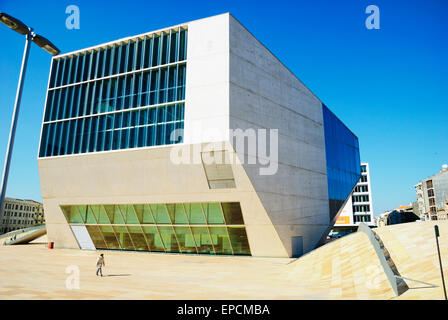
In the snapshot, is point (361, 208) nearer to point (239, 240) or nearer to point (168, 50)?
point (239, 240)

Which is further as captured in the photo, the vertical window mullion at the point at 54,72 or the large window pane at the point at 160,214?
the vertical window mullion at the point at 54,72

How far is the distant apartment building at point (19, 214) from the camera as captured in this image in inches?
4190

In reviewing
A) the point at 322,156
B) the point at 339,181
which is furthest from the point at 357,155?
the point at 322,156

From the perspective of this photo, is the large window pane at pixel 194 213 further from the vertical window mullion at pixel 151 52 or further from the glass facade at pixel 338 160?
the glass facade at pixel 338 160

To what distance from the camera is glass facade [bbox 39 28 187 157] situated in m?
25.9

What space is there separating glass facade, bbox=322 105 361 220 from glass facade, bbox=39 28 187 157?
63.5 ft

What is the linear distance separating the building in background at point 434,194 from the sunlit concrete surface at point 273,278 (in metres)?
77.5

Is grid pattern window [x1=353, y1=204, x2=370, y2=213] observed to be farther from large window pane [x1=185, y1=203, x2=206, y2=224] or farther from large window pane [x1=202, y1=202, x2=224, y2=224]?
large window pane [x1=185, y1=203, x2=206, y2=224]

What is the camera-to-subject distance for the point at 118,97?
93.4 feet

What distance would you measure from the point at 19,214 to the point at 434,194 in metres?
138
